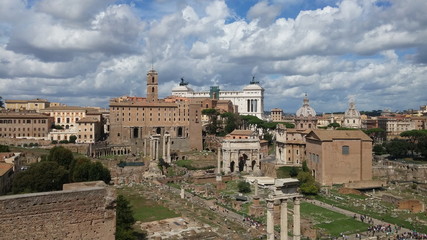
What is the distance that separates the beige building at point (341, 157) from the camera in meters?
54.0

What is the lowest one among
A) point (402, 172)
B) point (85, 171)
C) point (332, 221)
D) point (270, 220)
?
point (332, 221)

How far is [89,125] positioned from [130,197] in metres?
41.1

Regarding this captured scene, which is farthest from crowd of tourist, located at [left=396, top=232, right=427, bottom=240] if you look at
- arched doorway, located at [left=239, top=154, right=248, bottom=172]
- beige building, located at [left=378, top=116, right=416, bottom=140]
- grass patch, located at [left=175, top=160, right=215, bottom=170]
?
beige building, located at [left=378, top=116, right=416, bottom=140]

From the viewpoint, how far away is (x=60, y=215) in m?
14.1

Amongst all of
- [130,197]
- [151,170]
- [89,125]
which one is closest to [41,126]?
[89,125]

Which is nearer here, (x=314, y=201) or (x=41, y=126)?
(x=314, y=201)

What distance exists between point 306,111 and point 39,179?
5179 centimetres

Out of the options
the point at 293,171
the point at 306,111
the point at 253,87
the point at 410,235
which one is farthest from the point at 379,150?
the point at 253,87

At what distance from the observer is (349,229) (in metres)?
32.8

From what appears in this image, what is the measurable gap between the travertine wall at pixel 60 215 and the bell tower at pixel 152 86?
256 feet

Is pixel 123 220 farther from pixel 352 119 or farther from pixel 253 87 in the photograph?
pixel 253 87

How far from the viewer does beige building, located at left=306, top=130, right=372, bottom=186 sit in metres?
54.0

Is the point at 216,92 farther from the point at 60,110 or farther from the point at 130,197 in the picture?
the point at 130,197

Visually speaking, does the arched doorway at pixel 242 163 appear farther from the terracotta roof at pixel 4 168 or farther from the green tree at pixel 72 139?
the terracotta roof at pixel 4 168
